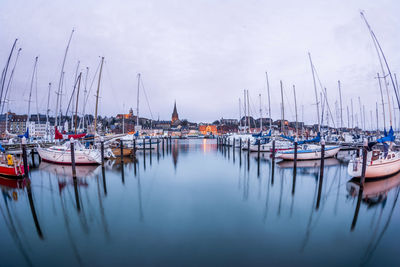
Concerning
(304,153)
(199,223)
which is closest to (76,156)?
(199,223)

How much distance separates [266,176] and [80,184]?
44.2 ft

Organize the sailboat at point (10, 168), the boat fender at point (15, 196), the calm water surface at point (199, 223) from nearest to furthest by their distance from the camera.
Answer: the calm water surface at point (199, 223) < the boat fender at point (15, 196) < the sailboat at point (10, 168)

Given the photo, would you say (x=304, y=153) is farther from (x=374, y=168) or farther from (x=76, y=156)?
(x=76, y=156)

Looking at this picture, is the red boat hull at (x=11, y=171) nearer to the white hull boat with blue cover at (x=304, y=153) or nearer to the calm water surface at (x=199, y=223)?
the calm water surface at (x=199, y=223)

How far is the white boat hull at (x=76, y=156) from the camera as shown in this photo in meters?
19.0

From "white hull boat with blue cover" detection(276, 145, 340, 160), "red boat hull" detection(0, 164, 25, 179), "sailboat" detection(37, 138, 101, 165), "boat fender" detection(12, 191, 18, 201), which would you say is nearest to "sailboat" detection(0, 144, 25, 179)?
"red boat hull" detection(0, 164, 25, 179)

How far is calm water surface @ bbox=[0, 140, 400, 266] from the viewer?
6.12 m

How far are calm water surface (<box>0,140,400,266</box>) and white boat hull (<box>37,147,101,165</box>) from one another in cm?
404

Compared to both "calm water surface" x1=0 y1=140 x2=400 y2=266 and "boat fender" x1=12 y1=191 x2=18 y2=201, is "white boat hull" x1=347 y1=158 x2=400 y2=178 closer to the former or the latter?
"calm water surface" x1=0 y1=140 x2=400 y2=266

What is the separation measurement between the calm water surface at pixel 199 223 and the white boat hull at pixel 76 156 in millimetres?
4037

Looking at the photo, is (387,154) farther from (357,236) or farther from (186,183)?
(186,183)

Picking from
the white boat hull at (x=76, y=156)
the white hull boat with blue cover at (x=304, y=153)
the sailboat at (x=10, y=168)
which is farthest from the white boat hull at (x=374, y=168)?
the sailboat at (x=10, y=168)

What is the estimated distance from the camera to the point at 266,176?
17078 millimetres

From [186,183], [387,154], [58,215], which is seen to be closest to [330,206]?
[387,154]
